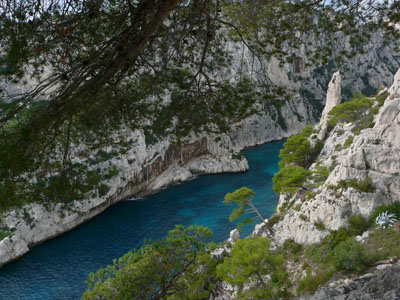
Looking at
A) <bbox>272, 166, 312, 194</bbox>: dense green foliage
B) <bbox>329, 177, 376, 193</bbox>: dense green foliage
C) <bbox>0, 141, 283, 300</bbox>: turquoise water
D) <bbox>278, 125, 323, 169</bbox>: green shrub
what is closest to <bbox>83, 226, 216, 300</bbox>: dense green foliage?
<bbox>329, 177, 376, 193</bbox>: dense green foliage

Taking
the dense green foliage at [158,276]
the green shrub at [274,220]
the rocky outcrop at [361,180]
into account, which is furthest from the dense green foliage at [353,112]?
the dense green foliage at [158,276]

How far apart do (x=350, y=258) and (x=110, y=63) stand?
34.2 feet

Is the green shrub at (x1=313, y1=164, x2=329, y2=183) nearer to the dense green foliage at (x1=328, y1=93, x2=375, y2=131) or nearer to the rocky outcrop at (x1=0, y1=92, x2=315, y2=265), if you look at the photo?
the rocky outcrop at (x1=0, y1=92, x2=315, y2=265)

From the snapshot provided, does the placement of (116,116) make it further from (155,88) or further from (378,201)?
(378,201)

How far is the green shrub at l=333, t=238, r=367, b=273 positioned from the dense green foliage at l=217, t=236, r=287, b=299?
199cm

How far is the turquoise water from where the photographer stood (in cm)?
1869

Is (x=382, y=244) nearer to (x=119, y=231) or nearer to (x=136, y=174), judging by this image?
(x=119, y=231)

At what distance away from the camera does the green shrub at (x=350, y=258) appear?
34.8ft

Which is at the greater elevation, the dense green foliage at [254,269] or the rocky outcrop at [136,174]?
the rocky outcrop at [136,174]

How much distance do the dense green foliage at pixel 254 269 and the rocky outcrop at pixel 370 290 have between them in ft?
25.6

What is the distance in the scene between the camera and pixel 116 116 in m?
5.10

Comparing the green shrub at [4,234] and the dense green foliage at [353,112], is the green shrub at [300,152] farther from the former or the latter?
the green shrub at [4,234]

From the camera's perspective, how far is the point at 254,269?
11.0m

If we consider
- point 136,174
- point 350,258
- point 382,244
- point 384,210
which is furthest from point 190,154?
point 350,258
